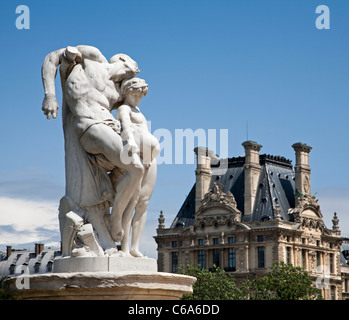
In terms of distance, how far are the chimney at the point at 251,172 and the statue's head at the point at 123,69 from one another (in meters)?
73.7

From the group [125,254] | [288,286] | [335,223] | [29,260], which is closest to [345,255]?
[335,223]

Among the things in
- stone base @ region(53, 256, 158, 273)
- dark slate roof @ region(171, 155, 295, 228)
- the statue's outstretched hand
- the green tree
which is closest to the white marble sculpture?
the statue's outstretched hand

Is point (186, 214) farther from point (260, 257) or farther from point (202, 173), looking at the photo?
point (260, 257)

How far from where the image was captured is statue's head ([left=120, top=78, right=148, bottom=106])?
11.4 meters

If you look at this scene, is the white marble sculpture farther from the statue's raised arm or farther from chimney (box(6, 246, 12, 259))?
chimney (box(6, 246, 12, 259))

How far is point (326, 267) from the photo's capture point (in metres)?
86.1

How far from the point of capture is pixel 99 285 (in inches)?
400

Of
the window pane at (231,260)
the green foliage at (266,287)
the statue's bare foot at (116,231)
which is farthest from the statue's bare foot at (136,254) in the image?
the window pane at (231,260)

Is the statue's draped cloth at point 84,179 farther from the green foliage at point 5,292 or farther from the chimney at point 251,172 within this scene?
the chimney at point 251,172

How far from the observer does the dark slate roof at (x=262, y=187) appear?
84.8 m

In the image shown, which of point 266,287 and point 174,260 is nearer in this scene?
point 266,287

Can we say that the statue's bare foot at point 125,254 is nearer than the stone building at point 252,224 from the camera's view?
Yes

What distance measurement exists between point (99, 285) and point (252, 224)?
73.4 metres

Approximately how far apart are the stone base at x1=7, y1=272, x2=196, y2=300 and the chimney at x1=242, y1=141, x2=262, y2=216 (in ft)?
245
